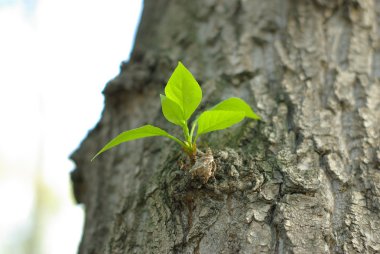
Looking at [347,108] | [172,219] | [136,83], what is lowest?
[347,108]

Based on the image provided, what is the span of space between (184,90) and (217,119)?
3.7 inches

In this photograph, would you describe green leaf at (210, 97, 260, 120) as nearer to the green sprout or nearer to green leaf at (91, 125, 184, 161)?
the green sprout

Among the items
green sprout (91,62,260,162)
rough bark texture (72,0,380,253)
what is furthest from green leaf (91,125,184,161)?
rough bark texture (72,0,380,253)

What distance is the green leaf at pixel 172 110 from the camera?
906 mm

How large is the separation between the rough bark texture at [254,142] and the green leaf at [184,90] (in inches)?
5.9

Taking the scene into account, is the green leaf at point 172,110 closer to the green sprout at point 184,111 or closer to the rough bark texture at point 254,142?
the green sprout at point 184,111

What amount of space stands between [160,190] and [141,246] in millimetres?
137

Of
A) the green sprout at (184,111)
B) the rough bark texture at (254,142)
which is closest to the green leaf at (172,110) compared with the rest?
the green sprout at (184,111)

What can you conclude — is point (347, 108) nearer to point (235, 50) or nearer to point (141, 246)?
point (235, 50)

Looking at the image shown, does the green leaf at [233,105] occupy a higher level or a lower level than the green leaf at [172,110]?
lower

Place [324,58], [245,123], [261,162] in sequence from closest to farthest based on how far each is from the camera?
[261,162], [245,123], [324,58]

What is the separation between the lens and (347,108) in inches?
48.4

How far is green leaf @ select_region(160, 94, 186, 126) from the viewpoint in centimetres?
91

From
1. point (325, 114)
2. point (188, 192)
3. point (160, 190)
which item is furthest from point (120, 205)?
point (325, 114)
